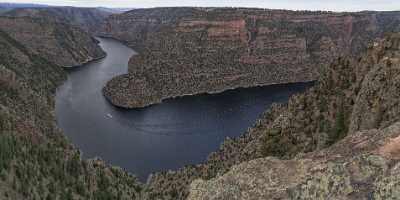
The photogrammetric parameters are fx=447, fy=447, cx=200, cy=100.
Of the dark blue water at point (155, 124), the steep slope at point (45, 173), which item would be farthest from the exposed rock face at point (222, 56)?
the steep slope at point (45, 173)

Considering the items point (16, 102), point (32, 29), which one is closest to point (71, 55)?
point (32, 29)

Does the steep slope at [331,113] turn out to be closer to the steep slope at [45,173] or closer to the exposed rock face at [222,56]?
the steep slope at [45,173]

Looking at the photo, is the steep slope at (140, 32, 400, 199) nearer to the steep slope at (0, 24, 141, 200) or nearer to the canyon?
the canyon

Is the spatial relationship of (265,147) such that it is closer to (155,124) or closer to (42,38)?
(155,124)

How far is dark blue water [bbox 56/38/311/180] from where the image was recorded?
7931 centimetres

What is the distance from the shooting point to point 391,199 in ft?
41.4

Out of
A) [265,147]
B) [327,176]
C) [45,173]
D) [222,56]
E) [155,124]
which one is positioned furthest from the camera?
[222,56]

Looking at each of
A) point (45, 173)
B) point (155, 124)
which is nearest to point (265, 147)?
point (45, 173)

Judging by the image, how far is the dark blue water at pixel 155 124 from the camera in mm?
79312

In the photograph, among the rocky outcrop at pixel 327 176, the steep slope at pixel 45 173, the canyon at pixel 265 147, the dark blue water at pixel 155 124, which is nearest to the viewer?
the rocky outcrop at pixel 327 176

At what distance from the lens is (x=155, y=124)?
101 metres

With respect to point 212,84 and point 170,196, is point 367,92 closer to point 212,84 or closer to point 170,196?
point 170,196

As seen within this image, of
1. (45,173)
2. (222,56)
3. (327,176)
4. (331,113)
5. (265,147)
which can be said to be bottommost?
(222,56)

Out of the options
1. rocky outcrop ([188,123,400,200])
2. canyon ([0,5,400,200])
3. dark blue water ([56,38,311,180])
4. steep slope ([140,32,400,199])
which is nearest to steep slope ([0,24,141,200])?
canyon ([0,5,400,200])
